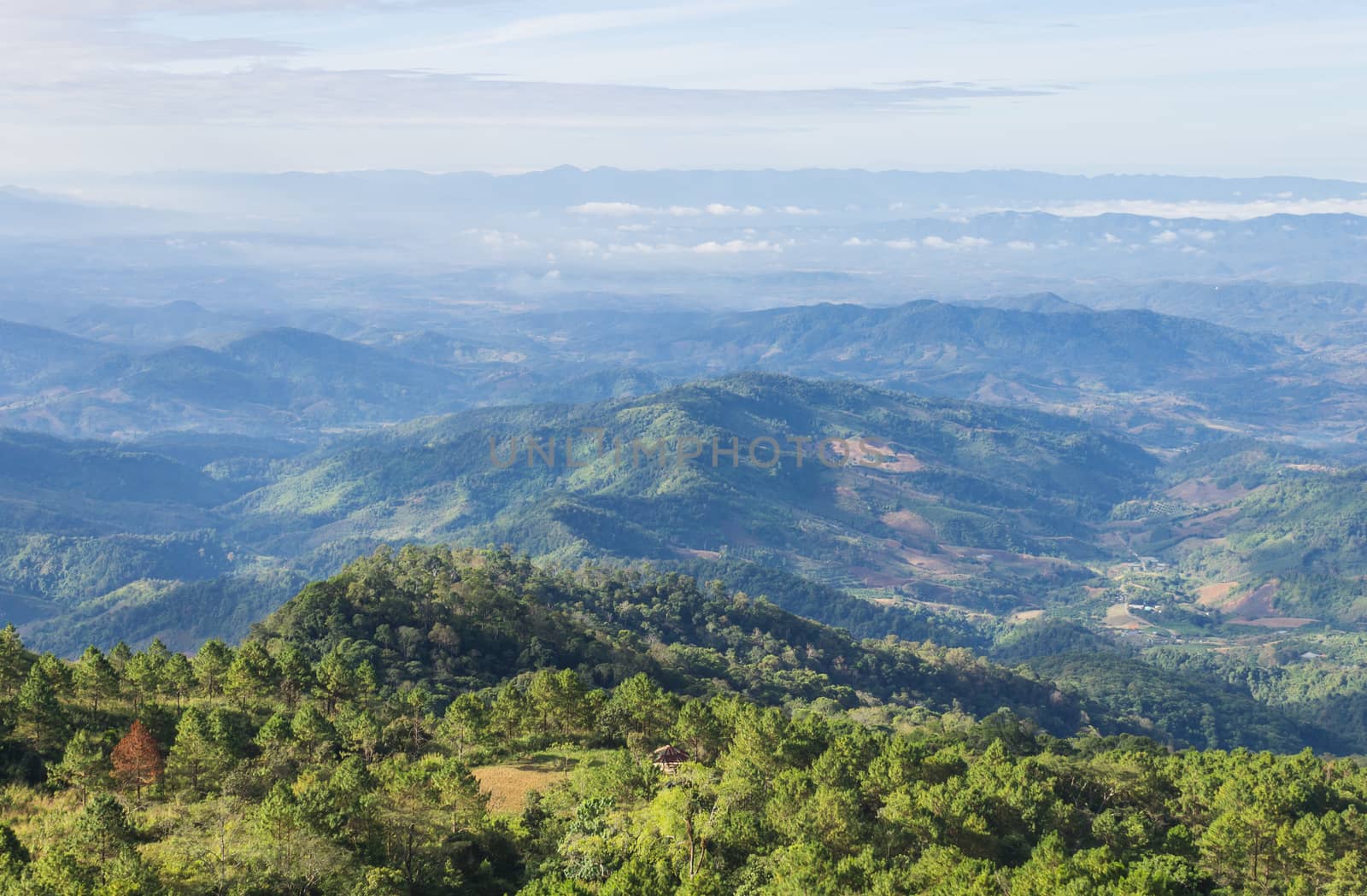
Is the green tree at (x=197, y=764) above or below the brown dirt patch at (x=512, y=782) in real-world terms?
above

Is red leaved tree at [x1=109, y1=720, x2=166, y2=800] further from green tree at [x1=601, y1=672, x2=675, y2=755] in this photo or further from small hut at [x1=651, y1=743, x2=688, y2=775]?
green tree at [x1=601, y1=672, x2=675, y2=755]

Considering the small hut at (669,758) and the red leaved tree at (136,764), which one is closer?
the red leaved tree at (136,764)

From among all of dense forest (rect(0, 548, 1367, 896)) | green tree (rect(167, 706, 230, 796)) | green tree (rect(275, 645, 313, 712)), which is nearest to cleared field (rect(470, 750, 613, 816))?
dense forest (rect(0, 548, 1367, 896))

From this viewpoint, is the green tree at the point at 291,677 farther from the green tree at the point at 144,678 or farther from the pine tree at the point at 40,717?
the pine tree at the point at 40,717

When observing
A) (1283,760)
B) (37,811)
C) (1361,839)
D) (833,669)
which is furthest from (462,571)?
(1361,839)

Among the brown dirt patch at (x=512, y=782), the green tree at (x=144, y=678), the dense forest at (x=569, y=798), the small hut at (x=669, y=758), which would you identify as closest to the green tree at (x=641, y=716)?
the dense forest at (x=569, y=798)

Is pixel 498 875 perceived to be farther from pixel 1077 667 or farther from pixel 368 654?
pixel 1077 667
